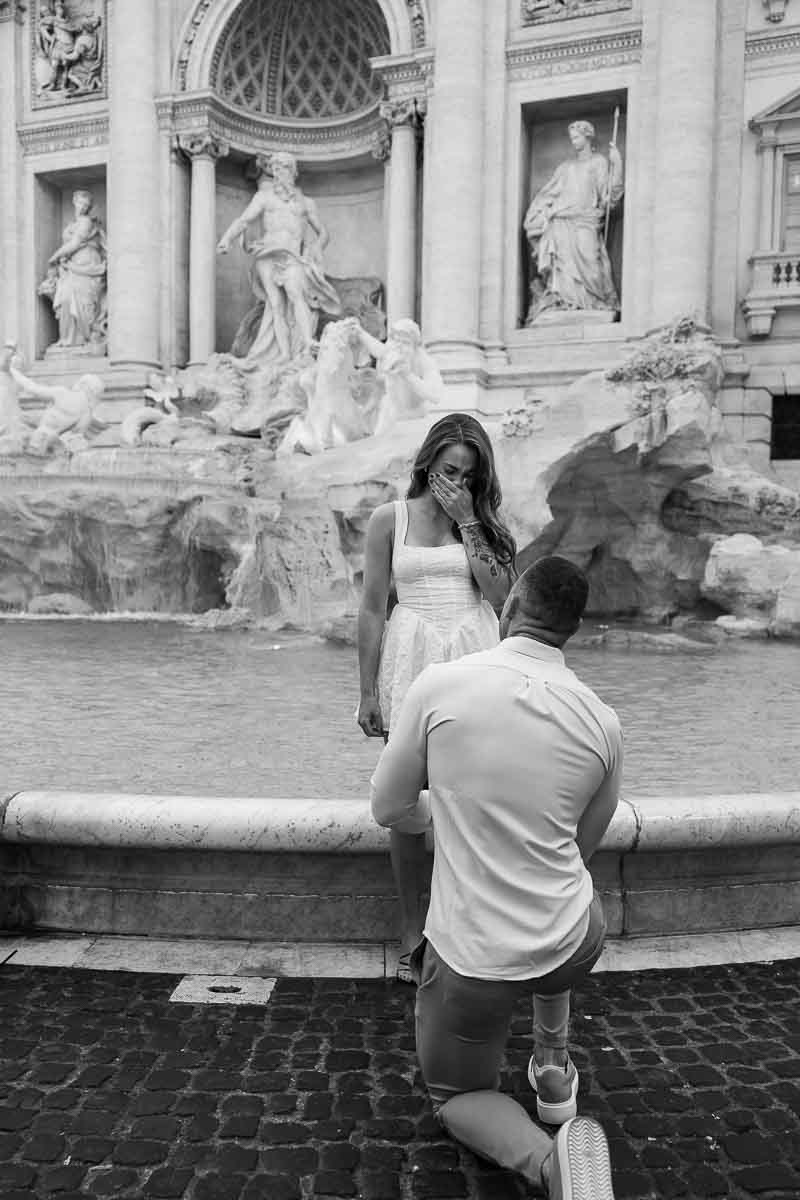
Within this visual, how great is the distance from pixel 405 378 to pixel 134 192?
874 cm

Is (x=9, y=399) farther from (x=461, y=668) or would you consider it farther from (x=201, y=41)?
(x=461, y=668)

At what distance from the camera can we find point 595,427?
10.4 m

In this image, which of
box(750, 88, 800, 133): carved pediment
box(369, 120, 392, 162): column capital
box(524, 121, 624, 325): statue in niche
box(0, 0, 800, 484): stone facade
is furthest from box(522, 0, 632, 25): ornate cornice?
box(369, 120, 392, 162): column capital

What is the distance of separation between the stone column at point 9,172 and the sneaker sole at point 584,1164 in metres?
19.2

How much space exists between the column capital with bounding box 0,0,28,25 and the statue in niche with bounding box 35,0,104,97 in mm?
463

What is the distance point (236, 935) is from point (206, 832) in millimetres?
344

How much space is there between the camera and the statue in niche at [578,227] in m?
15.5

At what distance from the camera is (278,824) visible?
2.70 m

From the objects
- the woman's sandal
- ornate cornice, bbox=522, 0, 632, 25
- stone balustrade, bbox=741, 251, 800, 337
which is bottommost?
the woman's sandal

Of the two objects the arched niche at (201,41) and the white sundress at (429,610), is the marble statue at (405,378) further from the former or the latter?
the white sundress at (429,610)

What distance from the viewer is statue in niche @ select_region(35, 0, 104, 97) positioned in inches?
719

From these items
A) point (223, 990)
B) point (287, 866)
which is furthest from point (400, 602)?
point (223, 990)

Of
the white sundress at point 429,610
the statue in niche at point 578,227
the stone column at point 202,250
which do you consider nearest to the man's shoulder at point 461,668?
the white sundress at point 429,610

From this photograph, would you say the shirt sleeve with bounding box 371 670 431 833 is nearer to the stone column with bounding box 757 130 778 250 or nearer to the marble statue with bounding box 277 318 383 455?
the marble statue with bounding box 277 318 383 455
